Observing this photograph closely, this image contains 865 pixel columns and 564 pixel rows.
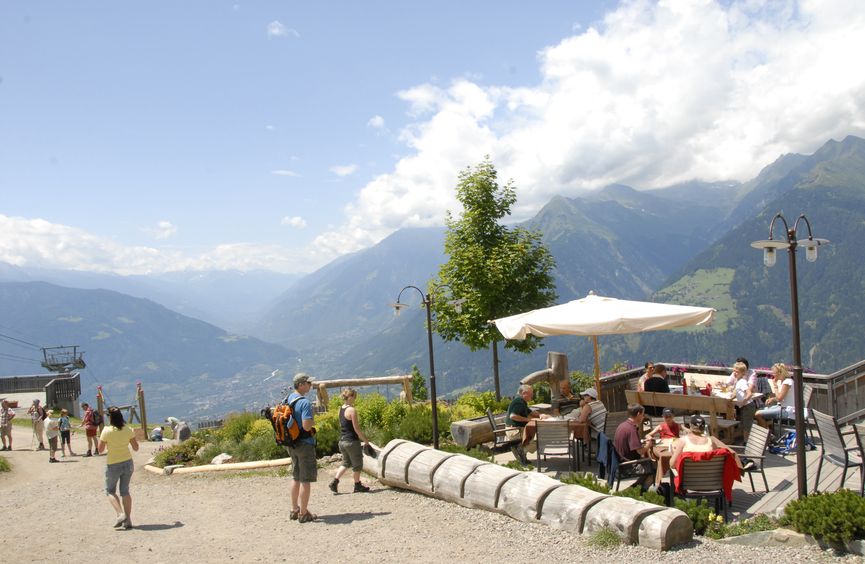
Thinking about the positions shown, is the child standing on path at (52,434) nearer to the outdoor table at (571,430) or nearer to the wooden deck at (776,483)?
the outdoor table at (571,430)

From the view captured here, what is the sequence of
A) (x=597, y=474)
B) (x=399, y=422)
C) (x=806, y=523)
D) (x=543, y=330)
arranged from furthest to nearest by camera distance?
(x=399, y=422) < (x=543, y=330) < (x=597, y=474) < (x=806, y=523)

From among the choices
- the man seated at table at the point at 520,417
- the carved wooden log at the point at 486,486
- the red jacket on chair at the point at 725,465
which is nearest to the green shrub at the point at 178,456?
the man seated at table at the point at 520,417

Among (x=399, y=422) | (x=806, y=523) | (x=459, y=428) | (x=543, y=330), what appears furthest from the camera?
(x=399, y=422)

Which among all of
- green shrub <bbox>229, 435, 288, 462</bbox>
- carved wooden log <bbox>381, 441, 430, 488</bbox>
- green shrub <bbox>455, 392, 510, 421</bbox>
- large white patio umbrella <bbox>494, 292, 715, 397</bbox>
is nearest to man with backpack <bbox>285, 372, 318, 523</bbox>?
carved wooden log <bbox>381, 441, 430, 488</bbox>

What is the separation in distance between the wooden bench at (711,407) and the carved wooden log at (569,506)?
3.58m

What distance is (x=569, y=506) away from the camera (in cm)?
738

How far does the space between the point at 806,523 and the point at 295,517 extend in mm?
6292

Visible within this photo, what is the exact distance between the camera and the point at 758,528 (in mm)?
6840

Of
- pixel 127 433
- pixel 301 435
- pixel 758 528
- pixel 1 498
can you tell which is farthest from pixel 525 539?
→ pixel 1 498

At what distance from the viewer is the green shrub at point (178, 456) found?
1444 cm

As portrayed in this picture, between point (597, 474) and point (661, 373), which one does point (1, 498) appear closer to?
point (597, 474)

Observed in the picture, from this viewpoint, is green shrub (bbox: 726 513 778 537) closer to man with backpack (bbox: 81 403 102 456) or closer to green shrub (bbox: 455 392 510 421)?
green shrub (bbox: 455 392 510 421)

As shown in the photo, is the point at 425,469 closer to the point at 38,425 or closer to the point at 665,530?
the point at 665,530

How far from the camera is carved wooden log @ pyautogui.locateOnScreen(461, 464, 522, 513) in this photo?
27.4ft
